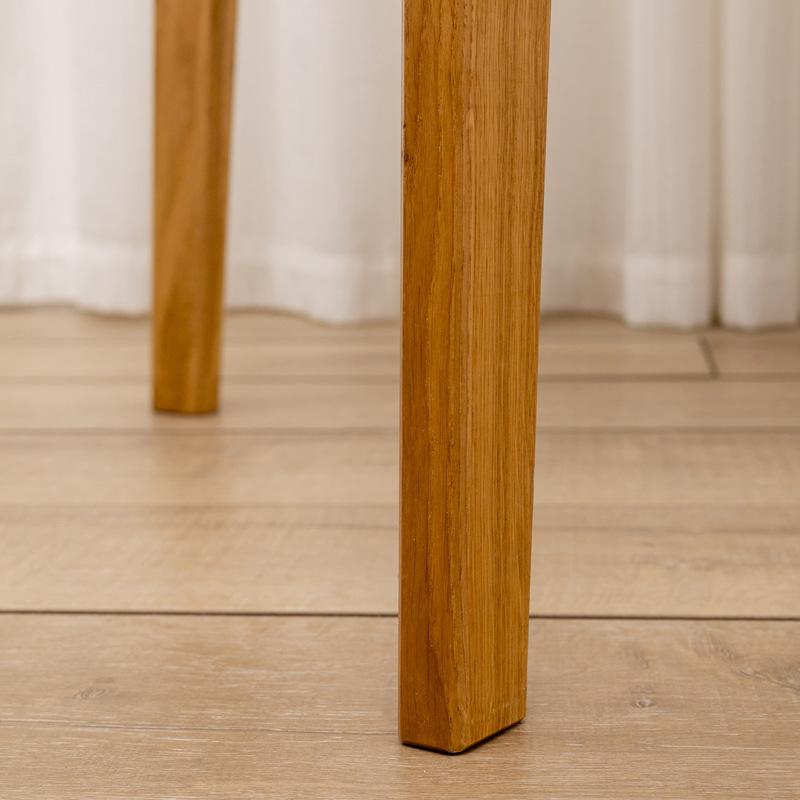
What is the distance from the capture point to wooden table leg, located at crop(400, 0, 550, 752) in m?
0.34

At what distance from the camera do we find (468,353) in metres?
0.35

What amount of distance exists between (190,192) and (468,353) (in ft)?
1.73

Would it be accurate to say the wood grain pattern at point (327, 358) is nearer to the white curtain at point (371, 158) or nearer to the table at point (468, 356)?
the white curtain at point (371, 158)

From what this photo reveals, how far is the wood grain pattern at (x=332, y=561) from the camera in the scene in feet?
1.68

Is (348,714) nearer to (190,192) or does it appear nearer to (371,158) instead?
(190,192)

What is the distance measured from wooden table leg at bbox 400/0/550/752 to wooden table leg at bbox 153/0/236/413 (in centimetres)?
49

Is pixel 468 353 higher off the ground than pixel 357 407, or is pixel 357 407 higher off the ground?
pixel 468 353

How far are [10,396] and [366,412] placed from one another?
12.9 inches

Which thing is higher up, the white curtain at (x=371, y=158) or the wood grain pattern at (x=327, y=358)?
the white curtain at (x=371, y=158)

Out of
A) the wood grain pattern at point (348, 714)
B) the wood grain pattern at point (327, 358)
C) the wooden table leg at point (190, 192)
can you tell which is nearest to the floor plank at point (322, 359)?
the wood grain pattern at point (327, 358)

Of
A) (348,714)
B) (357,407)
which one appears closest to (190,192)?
(357,407)

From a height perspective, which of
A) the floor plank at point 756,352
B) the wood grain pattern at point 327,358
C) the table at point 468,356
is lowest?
the wood grain pattern at point 327,358

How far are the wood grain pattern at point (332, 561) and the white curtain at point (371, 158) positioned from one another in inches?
23.4

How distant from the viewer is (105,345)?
45.9 inches
